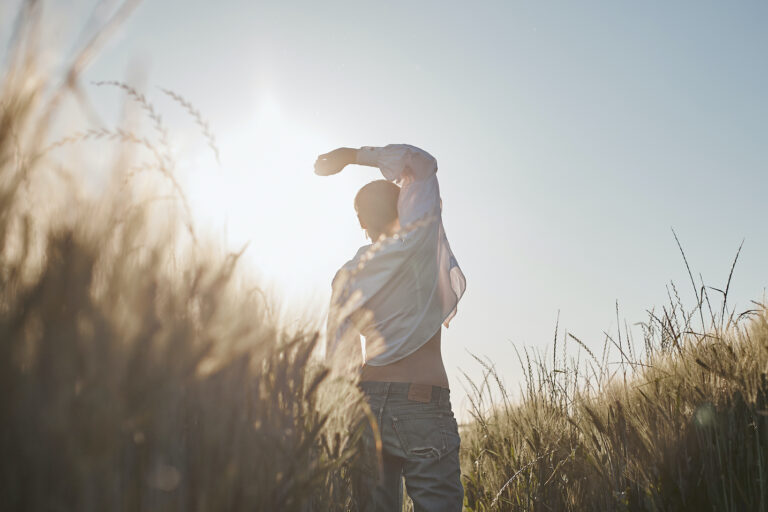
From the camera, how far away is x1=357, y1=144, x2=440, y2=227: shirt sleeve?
2.43 meters

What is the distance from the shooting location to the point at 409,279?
2.35 m

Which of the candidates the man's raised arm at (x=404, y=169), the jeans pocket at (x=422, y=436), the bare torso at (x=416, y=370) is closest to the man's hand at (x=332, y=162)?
the man's raised arm at (x=404, y=169)

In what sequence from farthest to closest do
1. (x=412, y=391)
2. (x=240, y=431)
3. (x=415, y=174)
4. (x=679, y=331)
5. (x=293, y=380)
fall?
1. (x=679, y=331)
2. (x=415, y=174)
3. (x=412, y=391)
4. (x=293, y=380)
5. (x=240, y=431)

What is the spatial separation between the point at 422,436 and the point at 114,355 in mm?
1553

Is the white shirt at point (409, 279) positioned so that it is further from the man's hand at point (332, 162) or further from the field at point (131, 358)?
the field at point (131, 358)

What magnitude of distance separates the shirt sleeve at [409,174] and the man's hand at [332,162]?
7 cm

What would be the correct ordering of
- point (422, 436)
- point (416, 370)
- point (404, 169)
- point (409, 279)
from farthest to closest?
point (404, 169)
point (409, 279)
point (416, 370)
point (422, 436)

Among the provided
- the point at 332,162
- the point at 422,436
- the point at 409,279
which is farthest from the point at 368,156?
the point at 422,436

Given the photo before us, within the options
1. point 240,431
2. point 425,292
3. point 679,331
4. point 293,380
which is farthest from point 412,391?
point 679,331

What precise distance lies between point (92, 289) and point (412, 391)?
1548 millimetres

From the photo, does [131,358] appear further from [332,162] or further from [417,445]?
[332,162]

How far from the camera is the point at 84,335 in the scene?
2.65 ft

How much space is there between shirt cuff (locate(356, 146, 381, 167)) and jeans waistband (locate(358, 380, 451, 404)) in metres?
1.11

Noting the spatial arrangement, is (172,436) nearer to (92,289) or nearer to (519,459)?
(92,289)
